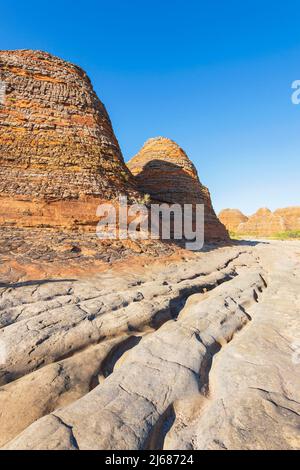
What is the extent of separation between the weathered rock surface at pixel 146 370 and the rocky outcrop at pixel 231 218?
243 feet

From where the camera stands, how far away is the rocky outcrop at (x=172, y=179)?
2095 centimetres

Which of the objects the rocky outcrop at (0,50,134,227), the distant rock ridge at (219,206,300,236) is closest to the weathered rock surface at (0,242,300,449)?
the rocky outcrop at (0,50,134,227)

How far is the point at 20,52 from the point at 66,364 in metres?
16.4

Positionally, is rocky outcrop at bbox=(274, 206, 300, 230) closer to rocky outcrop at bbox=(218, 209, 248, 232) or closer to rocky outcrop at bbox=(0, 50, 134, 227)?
rocky outcrop at bbox=(218, 209, 248, 232)

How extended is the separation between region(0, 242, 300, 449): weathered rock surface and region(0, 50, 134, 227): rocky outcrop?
576cm

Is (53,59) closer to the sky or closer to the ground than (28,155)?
closer to the sky

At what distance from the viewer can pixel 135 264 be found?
8.76 meters

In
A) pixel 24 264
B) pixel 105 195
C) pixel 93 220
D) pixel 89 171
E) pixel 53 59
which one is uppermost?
pixel 53 59

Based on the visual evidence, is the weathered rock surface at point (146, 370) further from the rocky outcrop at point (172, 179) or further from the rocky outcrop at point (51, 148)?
the rocky outcrop at point (172, 179)

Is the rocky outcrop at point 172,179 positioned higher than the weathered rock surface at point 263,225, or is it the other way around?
the rocky outcrop at point 172,179

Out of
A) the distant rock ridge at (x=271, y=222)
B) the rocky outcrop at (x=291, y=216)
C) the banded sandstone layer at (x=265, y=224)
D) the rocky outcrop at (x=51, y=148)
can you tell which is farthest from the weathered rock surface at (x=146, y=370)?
the rocky outcrop at (x=291, y=216)
